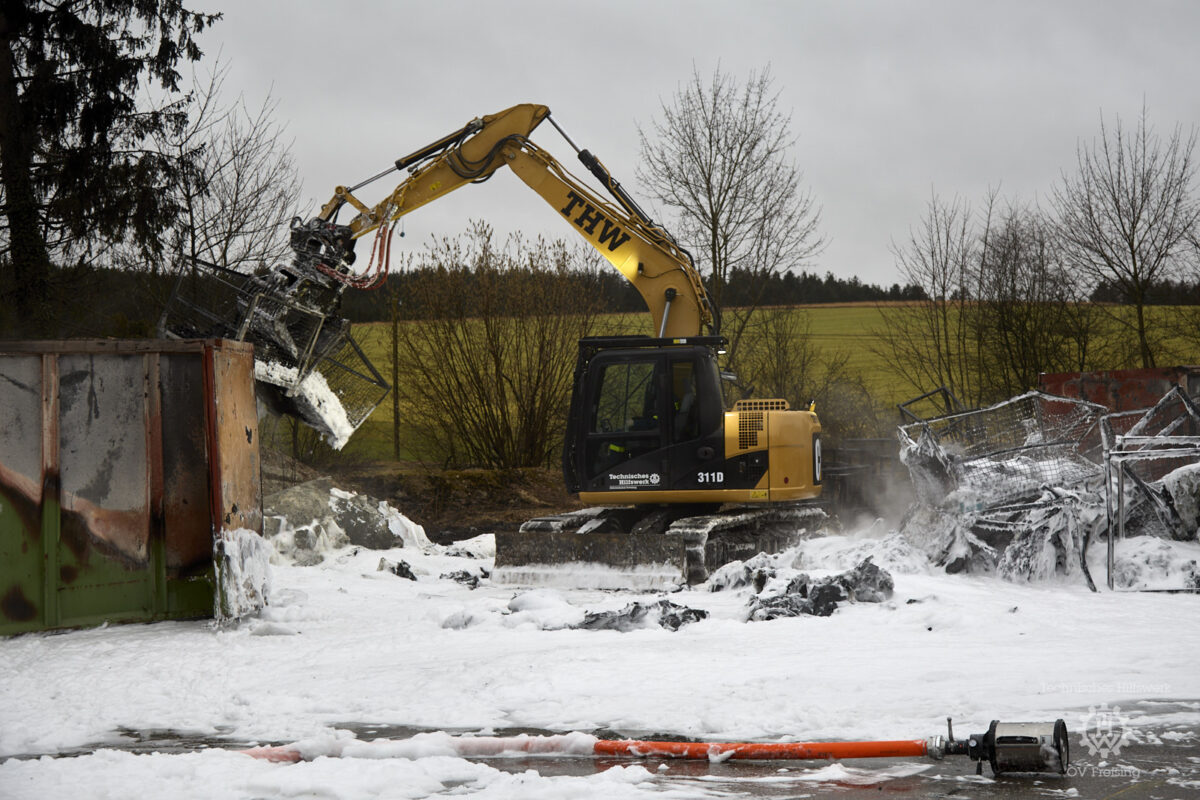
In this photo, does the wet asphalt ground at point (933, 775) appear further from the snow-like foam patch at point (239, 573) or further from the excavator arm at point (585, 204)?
the excavator arm at point (585, 204)

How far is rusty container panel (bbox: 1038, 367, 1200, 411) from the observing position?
1301cm

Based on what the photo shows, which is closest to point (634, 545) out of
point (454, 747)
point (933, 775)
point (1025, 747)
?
point (454, 747)

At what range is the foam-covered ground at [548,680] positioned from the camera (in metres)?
4.46

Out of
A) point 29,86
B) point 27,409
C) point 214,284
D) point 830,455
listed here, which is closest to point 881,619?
point 27,409

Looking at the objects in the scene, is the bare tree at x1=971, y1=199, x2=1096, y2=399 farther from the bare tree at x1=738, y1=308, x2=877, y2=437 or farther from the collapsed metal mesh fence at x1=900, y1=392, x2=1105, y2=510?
the collapsed metal mesh fence at x1=900, y1=392, x2=1105, y2=510

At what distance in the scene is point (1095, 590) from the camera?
845cm

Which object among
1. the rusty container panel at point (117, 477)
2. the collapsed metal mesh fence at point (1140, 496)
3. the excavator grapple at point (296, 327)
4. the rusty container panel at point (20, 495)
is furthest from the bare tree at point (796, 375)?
the rusty container panel at point (20, 495)

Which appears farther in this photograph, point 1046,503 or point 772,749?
point 1046,503

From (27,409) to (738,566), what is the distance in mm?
5742

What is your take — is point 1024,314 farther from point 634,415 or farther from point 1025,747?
point 1025,747

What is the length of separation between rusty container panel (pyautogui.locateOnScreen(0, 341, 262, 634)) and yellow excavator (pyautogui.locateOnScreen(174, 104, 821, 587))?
213cm

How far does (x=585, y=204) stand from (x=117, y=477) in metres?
5.94

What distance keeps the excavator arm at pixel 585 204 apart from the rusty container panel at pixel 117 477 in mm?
4308

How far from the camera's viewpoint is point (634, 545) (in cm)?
1024
